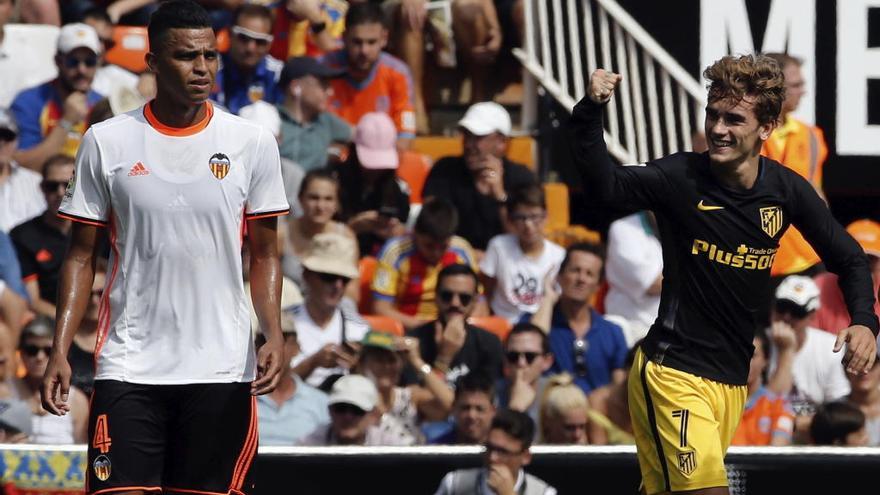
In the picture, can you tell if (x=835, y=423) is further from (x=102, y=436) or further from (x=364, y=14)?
(x=102, y=436)

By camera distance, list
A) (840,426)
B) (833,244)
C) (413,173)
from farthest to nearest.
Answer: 1. (413,173)
2. (840,426)
3. (833,244)

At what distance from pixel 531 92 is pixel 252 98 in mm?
2181

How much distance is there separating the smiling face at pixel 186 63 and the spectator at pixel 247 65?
5665 millimetres

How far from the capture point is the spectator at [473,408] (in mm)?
9016

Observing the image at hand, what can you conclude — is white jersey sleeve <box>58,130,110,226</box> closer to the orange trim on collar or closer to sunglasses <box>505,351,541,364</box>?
the orange trim on collar

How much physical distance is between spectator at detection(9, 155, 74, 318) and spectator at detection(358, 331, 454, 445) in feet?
6.81

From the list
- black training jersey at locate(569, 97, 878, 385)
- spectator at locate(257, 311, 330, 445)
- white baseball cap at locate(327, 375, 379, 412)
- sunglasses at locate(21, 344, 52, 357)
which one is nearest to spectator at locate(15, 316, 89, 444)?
sunglasses at locate(21, 344, 52, 357)

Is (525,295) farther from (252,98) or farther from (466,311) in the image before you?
(252,98)

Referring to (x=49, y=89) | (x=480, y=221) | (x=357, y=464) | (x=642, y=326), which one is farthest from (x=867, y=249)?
(x=49, y=89)

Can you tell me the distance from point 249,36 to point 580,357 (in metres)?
3.34

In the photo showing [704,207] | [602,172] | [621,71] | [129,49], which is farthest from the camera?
[621,71]

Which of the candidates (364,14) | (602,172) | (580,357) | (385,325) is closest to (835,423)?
(580,357)

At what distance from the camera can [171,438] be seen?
231 inches

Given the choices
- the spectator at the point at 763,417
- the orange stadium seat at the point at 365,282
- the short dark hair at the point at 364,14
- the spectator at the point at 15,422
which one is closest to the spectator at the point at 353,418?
the spectator at the point at 15,422
